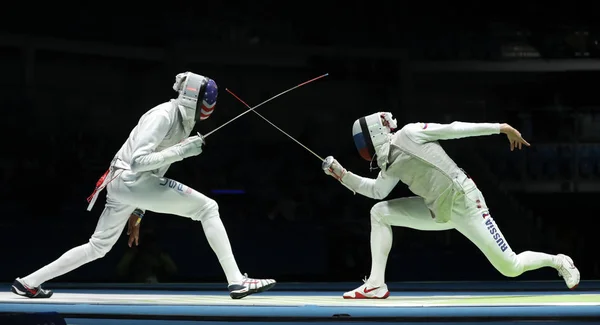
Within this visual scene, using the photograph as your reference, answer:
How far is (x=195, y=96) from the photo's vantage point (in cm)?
439

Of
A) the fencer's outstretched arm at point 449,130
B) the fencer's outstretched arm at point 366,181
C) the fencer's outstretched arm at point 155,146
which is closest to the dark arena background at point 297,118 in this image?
the fencer's outstretched arm at point 366,181

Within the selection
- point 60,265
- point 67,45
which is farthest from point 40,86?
point 60,265

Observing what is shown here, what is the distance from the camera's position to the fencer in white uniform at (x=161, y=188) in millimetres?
4262

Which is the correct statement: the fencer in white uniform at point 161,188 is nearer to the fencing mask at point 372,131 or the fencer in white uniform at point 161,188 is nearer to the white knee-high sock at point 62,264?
the white knee-high sock at point 62,264

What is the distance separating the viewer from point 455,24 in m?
6.45

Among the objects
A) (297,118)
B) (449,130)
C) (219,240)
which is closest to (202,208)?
(219,240)

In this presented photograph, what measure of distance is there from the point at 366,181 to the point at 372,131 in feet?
0.85

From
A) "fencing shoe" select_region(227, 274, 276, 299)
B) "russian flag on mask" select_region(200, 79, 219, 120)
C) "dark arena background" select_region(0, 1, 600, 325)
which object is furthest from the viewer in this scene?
"dark arena background" select_region(0, 1, 600, 325)

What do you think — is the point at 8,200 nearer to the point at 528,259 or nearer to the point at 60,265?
the point at 60,265

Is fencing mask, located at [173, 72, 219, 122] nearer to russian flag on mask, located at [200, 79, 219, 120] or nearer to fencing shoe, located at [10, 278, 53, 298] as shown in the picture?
russian flag on mask, located at [200, 79, 219, 120]

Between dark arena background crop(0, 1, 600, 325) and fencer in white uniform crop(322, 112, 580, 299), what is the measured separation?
6.23ft

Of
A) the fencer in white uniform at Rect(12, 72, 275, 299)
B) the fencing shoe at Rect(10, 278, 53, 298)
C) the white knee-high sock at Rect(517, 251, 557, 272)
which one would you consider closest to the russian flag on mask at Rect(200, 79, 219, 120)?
the fencer in white uniform at Rect(12, 72, 275, 299)

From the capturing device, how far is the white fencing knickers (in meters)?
4.33

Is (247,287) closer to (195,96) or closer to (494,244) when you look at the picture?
(195,96)
